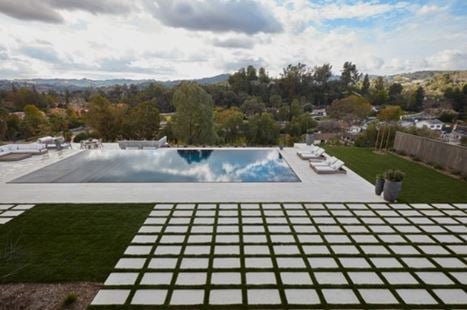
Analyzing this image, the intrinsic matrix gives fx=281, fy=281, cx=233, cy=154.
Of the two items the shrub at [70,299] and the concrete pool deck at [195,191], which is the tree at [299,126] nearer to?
the concrete pool deck at [195,191]

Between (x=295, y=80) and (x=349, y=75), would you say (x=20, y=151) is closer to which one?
(x=295, y=80)

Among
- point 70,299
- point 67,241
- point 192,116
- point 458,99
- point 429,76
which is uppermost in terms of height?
point 429,76

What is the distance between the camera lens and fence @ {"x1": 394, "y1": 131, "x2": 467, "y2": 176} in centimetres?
866

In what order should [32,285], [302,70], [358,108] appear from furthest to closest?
[302,70]
[358,108]
[32,285]

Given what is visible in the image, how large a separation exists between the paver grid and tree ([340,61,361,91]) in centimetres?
4471

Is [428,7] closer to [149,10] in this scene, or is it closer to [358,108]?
[149,10]

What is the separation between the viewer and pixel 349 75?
47031 millimetres

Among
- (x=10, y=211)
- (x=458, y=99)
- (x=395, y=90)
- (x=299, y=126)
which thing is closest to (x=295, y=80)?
(x=395, y=90)

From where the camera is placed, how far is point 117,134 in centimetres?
1881

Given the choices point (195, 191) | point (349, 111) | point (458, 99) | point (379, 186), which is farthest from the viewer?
point (458, 99)

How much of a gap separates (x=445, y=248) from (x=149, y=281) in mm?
4426

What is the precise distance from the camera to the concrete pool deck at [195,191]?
21.2 feet

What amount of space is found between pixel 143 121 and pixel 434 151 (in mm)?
→ 16003

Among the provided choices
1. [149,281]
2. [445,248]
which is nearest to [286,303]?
[149,281]
